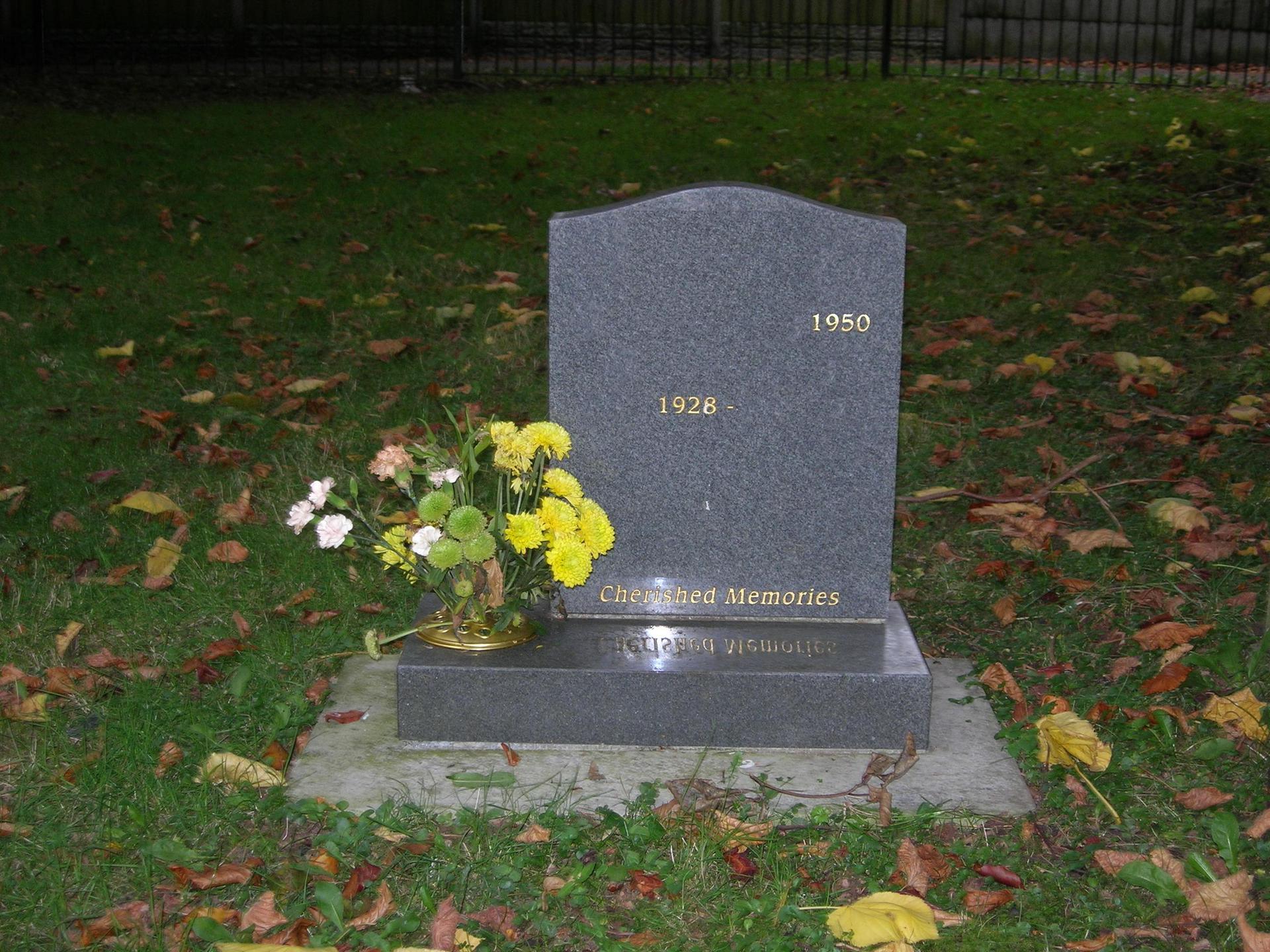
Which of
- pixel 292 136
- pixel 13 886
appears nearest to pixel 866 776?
pixel 13 886

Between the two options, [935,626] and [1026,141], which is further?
[1026,141]

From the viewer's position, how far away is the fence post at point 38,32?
12.5 m

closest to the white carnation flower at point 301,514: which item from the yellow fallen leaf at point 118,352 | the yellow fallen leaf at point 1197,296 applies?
the yellow fallen leaf at point 118,352

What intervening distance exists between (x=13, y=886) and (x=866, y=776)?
6.23 feet

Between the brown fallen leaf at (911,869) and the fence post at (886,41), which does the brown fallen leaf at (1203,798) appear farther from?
the fence post at (886,41)

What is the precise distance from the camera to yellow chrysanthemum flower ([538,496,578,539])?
3.46m

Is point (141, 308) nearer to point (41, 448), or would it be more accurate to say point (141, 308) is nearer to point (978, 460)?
point (41, 448)

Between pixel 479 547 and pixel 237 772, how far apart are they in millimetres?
780

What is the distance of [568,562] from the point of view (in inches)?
135

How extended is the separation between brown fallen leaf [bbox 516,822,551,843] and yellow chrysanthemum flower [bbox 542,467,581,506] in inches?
34.6

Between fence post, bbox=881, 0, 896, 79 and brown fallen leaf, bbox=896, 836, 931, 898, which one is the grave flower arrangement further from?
fence post, bbox=881, 0, 896, 79

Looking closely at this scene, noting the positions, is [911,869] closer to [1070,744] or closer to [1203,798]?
[1070,744]

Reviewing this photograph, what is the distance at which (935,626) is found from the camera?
13.8 feet

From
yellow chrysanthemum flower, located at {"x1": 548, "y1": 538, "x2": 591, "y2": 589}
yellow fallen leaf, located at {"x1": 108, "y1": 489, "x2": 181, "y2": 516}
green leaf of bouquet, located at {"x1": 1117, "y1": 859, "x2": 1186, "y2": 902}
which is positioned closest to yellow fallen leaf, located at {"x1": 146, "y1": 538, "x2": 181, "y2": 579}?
yellow fallen leaf, located at {"x1": 108, "y1": 489, "x2": 181, "y2": 516}
